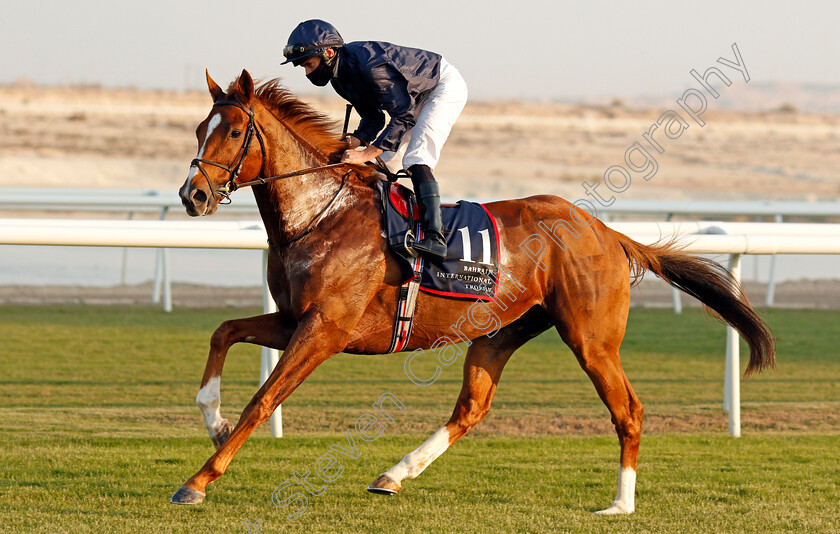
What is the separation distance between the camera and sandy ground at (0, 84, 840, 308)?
12.9 metres

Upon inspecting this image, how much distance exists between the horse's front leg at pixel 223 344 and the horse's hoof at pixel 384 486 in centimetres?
64

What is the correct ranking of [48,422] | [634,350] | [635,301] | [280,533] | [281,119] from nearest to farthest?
[280,533] → [281,119] → [48,422] → [634,350] → [635,301]

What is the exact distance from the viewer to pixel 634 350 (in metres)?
8.16

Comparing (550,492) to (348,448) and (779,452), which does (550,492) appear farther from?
(779,452)

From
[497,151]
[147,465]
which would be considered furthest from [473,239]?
[497,151]

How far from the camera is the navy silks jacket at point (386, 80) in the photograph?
3828mm

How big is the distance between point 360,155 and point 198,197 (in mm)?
737

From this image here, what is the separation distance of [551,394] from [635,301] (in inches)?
191

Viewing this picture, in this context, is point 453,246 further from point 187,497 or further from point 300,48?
point 187,497

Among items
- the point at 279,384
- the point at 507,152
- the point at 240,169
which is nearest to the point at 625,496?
the point at 279,384

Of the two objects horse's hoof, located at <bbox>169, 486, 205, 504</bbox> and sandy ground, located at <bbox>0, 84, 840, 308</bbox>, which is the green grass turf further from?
sandy ground, located at <bbox>0, 84, 840, 308</bbox>

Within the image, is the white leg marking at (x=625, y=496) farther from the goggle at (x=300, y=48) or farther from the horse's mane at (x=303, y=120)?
the goggle at (x=300, y=48)

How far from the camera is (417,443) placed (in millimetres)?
5082

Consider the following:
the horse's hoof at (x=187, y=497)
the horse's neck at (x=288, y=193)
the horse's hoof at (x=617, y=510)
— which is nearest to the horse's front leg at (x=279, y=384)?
the horse's hoof at (x=187, y=497)
